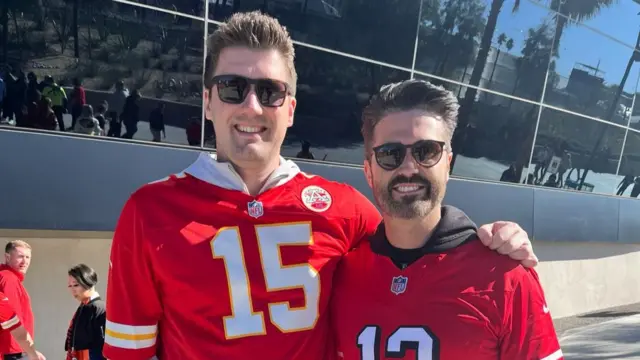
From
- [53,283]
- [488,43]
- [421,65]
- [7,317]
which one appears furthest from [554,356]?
[488,43]

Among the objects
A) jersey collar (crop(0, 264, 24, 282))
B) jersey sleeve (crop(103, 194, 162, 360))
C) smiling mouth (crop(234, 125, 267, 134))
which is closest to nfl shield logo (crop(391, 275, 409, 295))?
smiling mouth (crop(234, 125, 267, 134))

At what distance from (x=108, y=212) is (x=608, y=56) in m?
11.4

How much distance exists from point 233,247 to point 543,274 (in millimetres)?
11424

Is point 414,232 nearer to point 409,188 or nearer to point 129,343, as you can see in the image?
point 409,188

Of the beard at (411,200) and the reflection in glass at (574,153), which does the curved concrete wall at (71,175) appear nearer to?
the beard at (411,200)

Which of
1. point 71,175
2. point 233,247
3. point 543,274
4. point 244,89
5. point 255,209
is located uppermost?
point 244,89

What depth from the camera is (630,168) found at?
1455 cm

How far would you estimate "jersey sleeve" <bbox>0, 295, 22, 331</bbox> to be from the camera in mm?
4832

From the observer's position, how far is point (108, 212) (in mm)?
6523

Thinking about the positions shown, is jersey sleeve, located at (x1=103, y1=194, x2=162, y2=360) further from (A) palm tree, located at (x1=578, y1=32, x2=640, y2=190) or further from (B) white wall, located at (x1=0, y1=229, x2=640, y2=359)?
(A) palm tree, located at (x1=578, y1=32, x2=640, y2=190)

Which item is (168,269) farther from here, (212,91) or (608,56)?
(608,56)

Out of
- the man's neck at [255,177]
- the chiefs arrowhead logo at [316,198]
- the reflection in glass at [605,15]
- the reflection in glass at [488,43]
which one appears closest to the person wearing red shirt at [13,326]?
the man's neck at [255,177]

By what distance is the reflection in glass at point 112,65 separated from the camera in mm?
6137

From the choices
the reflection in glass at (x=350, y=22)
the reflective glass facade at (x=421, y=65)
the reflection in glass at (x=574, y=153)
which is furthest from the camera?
the reflection in glass at (x=574, y=153)
